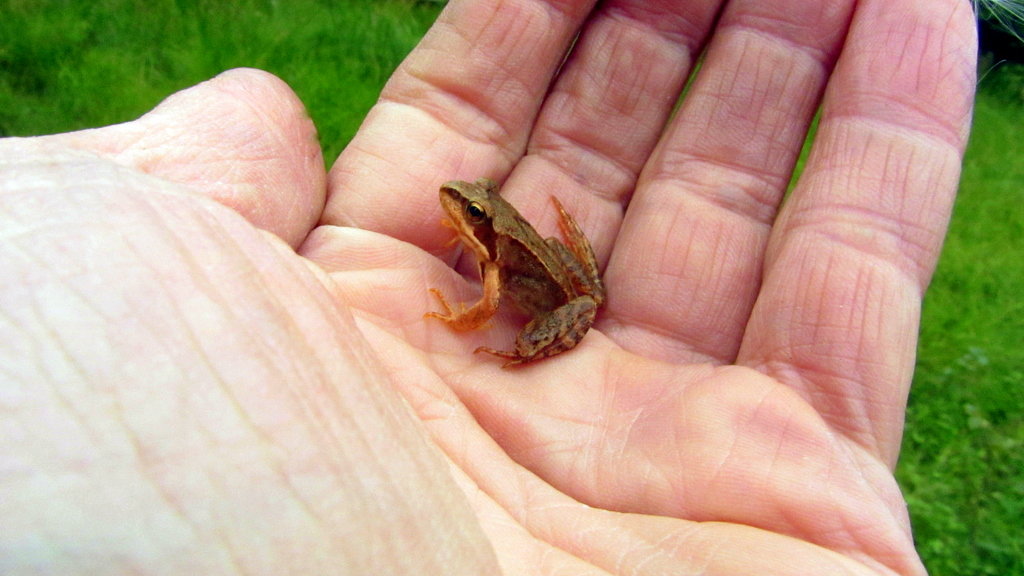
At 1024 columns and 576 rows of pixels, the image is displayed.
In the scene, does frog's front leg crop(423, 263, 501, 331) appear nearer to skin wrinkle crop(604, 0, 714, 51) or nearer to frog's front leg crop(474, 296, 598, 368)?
frog's front leg crop(474, 296, 598, 368)

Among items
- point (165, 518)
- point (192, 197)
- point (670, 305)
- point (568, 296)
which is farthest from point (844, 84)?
point (165, 518)

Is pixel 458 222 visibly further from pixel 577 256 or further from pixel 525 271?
pixel 577 256

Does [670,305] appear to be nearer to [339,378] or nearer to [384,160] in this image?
[384,160]

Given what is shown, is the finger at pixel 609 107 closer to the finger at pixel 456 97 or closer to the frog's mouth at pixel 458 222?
the finger at pixel 456 97

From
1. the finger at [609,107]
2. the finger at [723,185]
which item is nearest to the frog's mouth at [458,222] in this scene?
the finger at [609,107]

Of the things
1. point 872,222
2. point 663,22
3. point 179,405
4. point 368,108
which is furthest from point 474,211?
point 368,108

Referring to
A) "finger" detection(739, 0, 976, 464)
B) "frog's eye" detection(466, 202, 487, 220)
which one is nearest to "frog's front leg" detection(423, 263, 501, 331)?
"frog's eye" detection(466, 202, 487, 220)

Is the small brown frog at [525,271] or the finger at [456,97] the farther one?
the finger at [456,97]
